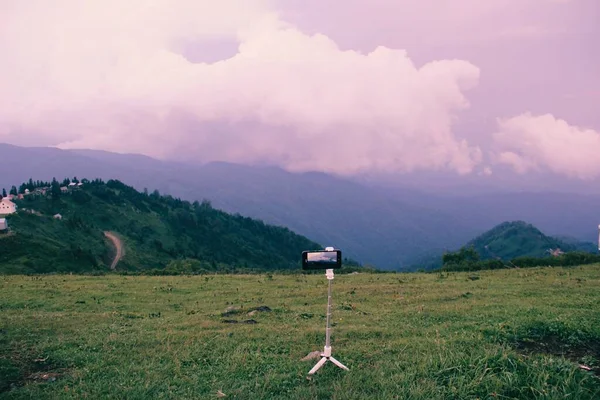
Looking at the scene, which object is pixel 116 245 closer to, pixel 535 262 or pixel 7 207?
pixel 7 207

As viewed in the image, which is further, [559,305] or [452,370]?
[559,305]

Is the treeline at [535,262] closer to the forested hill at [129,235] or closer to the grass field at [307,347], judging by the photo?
the grass field at [307,347]

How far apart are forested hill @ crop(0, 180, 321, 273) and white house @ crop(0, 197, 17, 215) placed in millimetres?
3122

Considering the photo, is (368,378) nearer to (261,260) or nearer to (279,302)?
(279,302)

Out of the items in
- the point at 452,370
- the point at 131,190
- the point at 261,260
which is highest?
the point at 131,190

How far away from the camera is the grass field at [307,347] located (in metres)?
8.66

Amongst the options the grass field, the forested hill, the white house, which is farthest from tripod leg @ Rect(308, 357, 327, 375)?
the white house

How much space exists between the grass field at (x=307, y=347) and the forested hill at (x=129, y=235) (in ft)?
125

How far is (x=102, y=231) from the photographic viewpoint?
118688mm

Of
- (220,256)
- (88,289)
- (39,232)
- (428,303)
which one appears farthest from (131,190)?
(428,303)

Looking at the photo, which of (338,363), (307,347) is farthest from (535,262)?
(338,363)

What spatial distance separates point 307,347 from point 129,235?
124118 millimetres

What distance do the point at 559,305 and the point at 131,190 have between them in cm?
17937

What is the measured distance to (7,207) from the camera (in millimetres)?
106125
